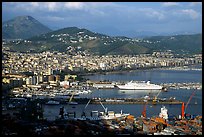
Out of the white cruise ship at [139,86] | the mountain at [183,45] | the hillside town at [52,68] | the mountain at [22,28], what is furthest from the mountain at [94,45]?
the white cruise ship at [139,86]

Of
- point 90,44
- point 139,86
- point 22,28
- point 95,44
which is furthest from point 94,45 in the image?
point 22,28

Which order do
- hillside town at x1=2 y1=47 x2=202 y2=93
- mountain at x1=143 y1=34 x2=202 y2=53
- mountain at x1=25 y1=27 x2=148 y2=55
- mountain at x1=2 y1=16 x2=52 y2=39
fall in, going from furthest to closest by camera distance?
mountain at x1=2 y1=16 x2=52 y2=39 → mountain at x1=143 y1=34 x2=202 y2=53 → mountain at x1=25 y1=27 x2=148 y2=55 → hillside town at x1=2 y1=47 x2=202 y2=93

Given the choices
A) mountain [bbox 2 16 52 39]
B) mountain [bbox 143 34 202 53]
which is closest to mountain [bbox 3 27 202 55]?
mountain [bbox 143 34 202 53]

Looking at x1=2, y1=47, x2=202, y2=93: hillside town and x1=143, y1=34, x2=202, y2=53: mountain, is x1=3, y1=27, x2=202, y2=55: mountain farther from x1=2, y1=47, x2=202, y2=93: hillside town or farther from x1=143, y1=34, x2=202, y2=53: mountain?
x1=2, y1=47, x2=202, y2=93: hillside town

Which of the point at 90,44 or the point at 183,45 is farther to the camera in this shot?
the point at 183,45

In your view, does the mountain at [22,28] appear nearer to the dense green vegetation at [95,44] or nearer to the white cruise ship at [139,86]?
the dense green vegetation at [95,44]

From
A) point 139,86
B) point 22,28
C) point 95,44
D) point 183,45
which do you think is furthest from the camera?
point 22,28

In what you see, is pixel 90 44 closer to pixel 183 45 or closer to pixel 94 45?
pixel 94 45

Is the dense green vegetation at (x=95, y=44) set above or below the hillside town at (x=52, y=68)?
above
